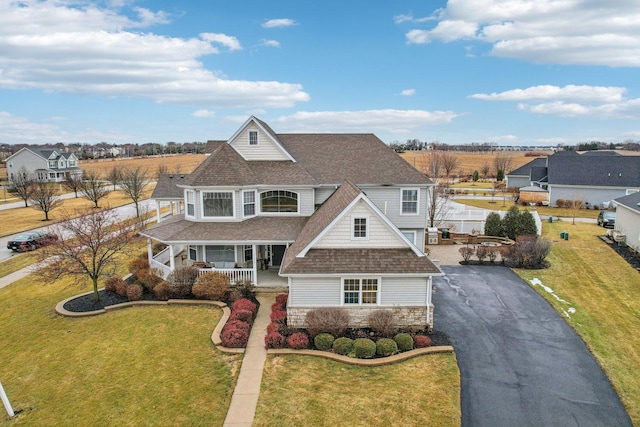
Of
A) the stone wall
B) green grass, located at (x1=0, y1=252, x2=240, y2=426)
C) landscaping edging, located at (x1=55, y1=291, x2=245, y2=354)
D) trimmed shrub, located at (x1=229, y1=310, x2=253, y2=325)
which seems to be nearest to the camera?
green grass, located at (x1=0, y1=252, x2=240, y2=426)

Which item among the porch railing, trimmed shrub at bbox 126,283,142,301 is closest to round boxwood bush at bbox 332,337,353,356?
the porch railing

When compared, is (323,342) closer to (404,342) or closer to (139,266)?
(404,342)

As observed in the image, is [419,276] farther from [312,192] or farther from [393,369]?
[312,192]

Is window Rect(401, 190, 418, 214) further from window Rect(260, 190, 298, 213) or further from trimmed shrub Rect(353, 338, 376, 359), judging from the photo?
trimmed shrub Rect(353, 338, 376, 359)

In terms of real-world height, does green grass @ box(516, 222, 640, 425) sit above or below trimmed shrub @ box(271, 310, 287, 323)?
below


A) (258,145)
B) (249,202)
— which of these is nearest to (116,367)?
(249,202)

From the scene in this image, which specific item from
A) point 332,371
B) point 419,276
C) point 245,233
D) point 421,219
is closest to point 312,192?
point 245,233
